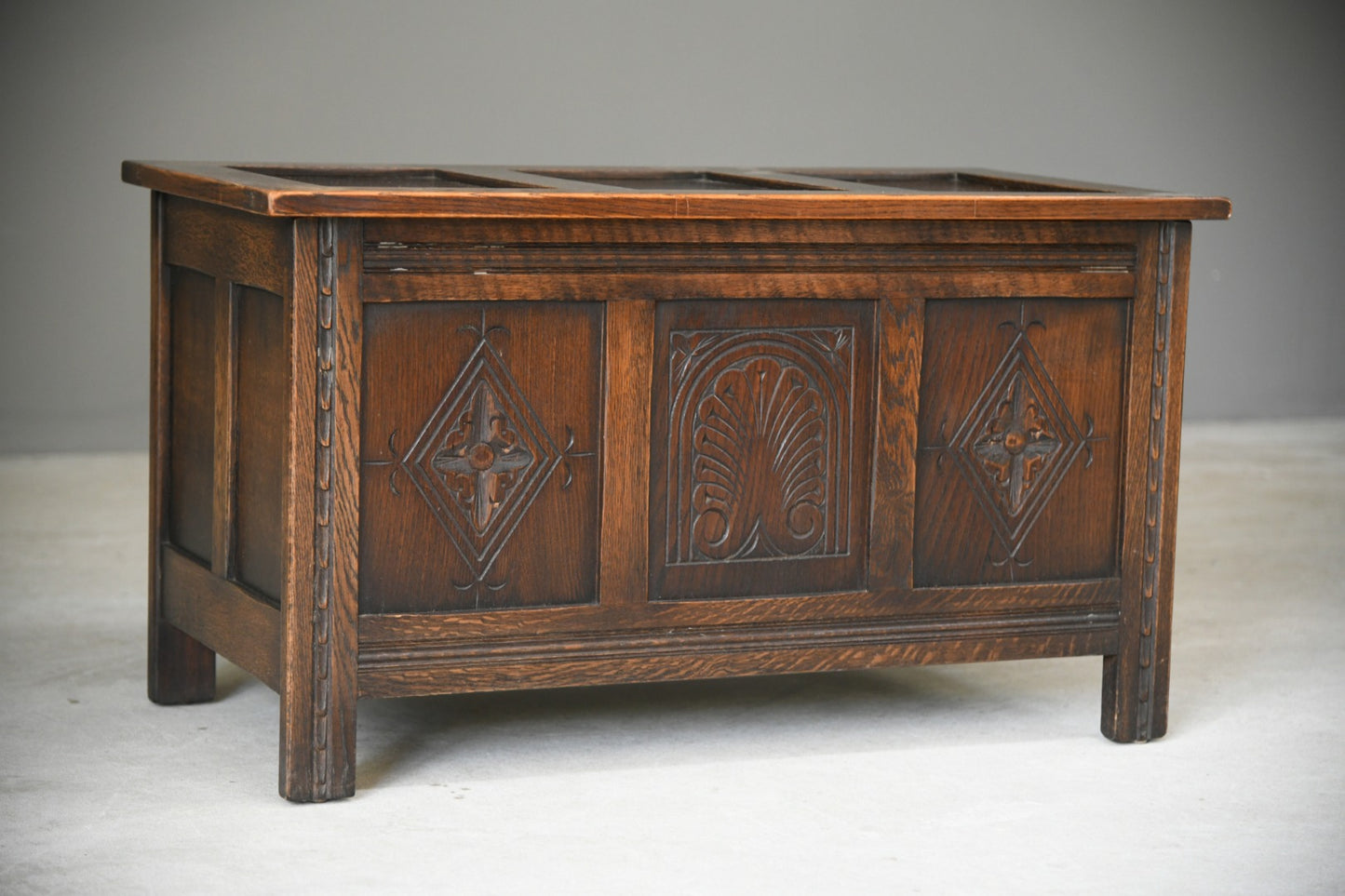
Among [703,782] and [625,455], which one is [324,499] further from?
[703,782]

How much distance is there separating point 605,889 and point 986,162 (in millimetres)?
4980

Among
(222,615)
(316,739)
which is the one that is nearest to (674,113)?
(222,615)

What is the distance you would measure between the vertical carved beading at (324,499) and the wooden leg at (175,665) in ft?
2.05

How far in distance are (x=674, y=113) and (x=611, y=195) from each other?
3905 millimetres

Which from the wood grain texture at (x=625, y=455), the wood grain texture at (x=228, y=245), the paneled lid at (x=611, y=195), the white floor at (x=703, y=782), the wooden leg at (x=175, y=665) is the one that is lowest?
the white floor at (x=703, y=782)

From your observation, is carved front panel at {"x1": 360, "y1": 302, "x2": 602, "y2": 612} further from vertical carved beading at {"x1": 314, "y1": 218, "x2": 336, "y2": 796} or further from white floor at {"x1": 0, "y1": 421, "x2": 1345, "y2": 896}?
white floor at {"x1": 0, "y1": 421, "x2": 1345, "y2": 896}

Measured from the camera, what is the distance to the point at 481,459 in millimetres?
2965

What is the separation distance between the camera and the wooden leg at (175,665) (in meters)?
3.44

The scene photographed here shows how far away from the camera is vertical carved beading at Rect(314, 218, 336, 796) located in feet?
9.21

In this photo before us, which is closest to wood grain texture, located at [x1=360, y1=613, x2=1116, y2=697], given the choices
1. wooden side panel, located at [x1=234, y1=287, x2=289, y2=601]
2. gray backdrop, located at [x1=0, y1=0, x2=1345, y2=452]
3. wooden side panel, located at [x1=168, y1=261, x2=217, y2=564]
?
wooden side panel, located at [x1=234, y1=287, x2=289, y2=601]

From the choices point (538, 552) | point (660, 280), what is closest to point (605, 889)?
point (538, 552)

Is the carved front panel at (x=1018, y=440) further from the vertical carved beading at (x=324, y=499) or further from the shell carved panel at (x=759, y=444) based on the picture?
the vertical carved beading at (x=324, y=499)

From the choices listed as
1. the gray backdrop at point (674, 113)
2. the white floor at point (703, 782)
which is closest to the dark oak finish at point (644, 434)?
the white floor at point (703, 782)

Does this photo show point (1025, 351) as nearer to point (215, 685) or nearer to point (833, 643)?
point (833, 643)
